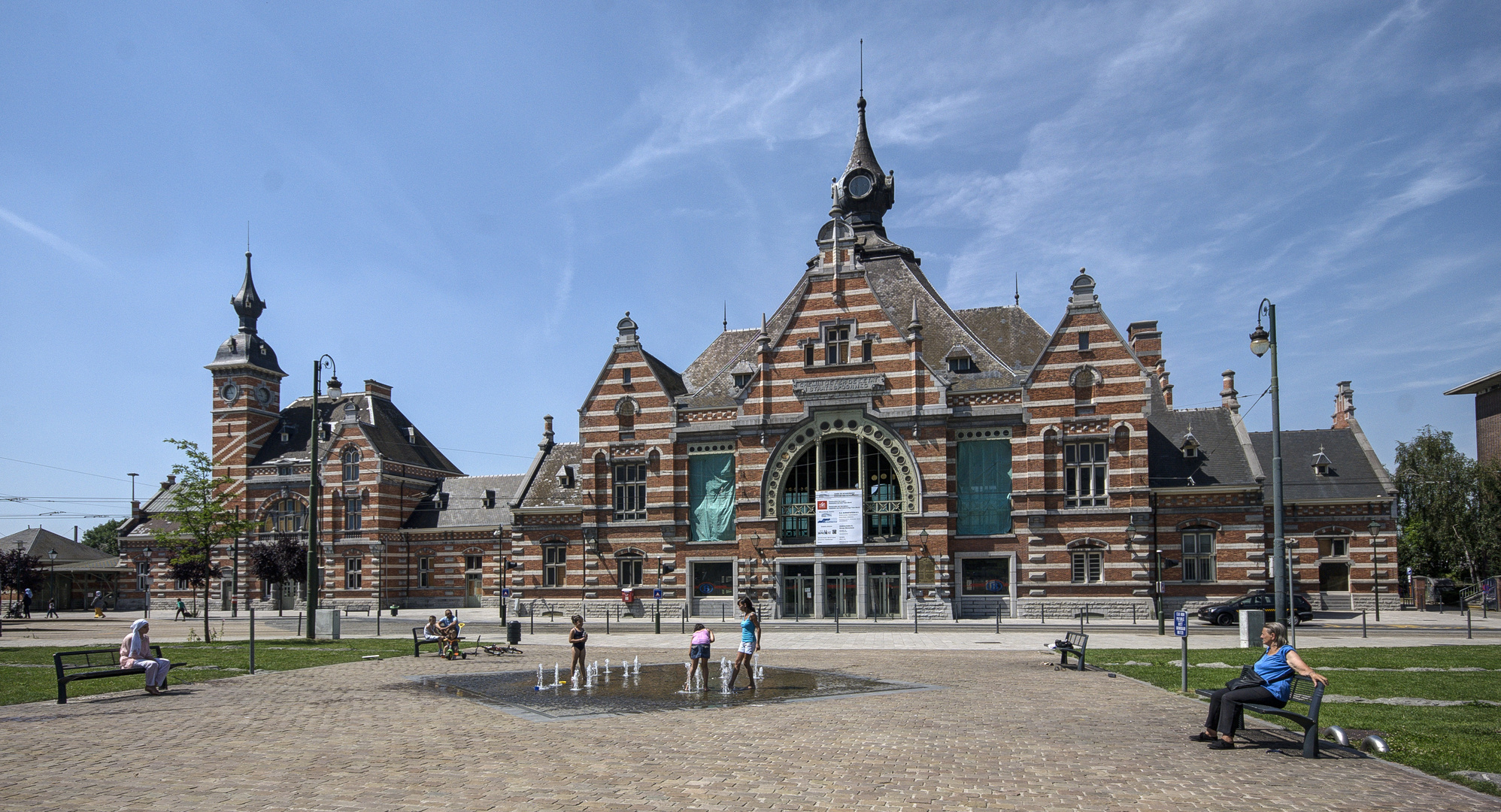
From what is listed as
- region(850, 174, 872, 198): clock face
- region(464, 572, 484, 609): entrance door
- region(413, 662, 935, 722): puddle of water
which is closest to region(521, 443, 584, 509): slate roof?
region(464, 572, 484, 609): entrance door

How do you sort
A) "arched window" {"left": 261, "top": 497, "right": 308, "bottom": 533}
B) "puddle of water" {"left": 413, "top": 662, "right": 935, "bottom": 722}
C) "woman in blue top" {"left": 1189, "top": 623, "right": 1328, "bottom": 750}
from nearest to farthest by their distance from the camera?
1. "woman in blue top" {"left": 1189, "top": 623, "right": 1328, "bottom": 750}
2. "puddle of water" {"left": 413, "top": 662, "right": 935, "bottom": 722}
3. "arched window" {"left": 261, "top": 497, "right": 308, "bottom": 533}

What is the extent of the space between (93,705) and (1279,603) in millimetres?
23032

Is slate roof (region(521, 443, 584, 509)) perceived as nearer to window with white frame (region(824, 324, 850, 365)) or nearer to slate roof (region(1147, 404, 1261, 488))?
window with white frame (region(824, 324, 850, 365))

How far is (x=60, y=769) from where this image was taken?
36.6 ft

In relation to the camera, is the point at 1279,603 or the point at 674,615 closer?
the point at 1279,603

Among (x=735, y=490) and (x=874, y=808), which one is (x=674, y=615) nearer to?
(x=735, y=490)

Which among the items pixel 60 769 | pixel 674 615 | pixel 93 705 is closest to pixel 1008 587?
Answer: pixel 674 615

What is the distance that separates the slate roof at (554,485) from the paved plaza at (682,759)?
34113mm

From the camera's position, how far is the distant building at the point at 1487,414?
206 ft

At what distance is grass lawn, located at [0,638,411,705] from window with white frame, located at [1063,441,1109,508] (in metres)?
27.5

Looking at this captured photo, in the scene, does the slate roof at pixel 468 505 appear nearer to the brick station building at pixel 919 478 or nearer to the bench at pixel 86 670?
the brick station building at pixel 919 478

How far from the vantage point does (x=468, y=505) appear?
2511 inches

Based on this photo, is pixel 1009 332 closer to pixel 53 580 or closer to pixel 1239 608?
pixel 1239 608

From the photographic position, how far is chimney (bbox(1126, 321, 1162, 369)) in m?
51.8
